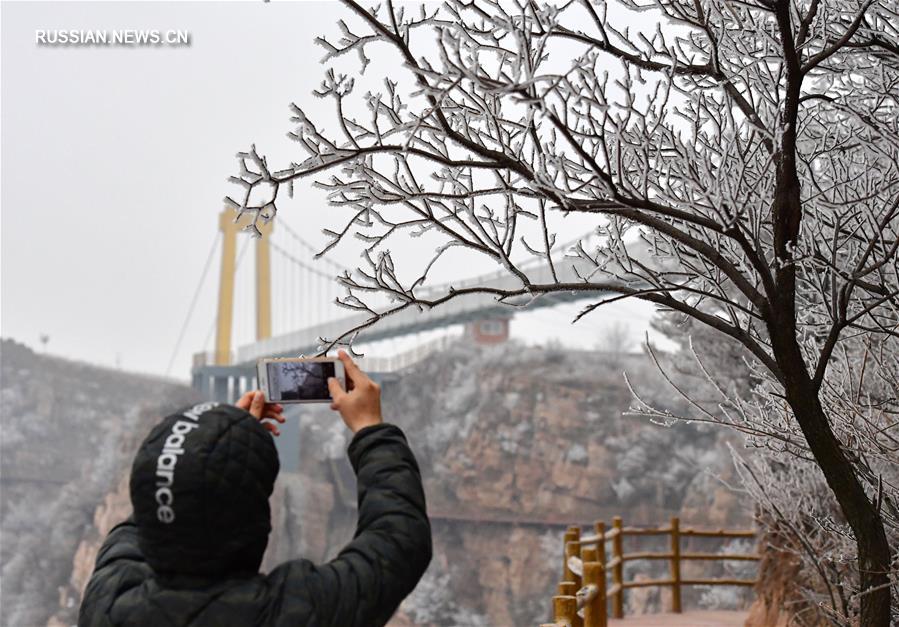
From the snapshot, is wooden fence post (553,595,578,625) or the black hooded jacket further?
wooden fence post (553,595,578,625)

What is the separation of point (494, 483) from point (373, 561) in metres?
42.1

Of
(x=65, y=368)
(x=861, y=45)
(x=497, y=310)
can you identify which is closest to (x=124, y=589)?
(x=861, y=45)

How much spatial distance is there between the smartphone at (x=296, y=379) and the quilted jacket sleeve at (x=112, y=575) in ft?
1.06

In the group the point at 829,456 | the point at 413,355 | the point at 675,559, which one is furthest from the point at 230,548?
the point at 413,355

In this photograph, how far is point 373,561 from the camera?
150 cm

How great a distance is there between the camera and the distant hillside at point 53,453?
49031 mm

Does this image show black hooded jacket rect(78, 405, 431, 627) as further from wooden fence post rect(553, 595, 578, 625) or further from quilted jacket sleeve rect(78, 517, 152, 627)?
wooden fence post rect(553, 595, 578, 625)

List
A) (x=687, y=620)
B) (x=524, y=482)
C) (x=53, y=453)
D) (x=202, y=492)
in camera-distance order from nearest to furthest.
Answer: (x=202, y=492), (x=687, y=620), (x=524, y=482), (x=53, y=453)

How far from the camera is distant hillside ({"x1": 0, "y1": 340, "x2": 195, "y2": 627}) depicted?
4903cm

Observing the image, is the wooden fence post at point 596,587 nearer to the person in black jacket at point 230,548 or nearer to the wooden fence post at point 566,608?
the wooden fence post at point 566,608

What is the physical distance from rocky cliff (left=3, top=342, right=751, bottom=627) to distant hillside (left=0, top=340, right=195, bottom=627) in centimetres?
20

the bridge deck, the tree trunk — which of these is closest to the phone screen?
the tree trunk

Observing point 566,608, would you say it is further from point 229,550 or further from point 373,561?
point 229,550

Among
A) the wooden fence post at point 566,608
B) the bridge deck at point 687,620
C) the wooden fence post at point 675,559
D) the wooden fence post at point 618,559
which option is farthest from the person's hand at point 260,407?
the wooden fence post at point 675,559
